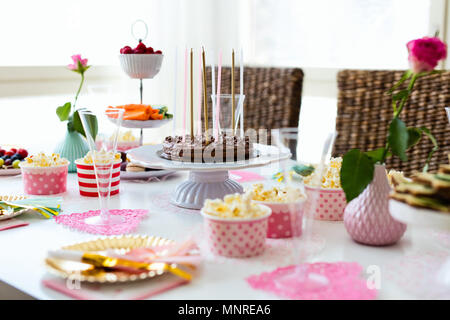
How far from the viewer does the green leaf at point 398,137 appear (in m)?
0.96

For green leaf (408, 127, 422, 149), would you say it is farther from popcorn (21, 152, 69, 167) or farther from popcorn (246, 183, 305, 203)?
popcorn (21, 152, 69, 167)

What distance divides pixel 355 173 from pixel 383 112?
3.35 ft

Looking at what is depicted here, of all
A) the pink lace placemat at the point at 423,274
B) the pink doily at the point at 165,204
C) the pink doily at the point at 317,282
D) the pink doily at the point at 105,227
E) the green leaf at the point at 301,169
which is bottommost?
the pink lace placemat at the point at 423,274

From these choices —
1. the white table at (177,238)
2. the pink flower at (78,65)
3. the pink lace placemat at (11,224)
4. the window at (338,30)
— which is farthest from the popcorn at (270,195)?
the window at (338,30)

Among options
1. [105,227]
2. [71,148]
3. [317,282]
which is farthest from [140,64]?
[317,282]

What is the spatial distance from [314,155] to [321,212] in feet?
0.99

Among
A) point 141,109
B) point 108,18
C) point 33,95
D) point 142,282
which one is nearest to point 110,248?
point 142,282

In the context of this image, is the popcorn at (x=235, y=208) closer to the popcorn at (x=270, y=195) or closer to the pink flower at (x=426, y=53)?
the popcorn at (x=270, y=195)

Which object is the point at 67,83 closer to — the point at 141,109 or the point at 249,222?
the point at 141,109

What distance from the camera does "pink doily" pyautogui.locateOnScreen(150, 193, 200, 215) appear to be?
1.25m

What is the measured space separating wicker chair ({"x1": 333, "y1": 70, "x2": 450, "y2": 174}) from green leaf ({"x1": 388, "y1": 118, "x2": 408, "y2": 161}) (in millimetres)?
883

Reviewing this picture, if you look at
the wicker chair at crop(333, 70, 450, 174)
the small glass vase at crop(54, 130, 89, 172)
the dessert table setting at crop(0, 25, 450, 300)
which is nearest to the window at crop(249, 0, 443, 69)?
the wicker chair at crop(333, 70, 450, 174)

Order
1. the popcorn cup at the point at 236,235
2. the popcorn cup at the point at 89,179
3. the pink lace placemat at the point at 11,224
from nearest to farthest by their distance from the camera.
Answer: the popcorn cup at the point at 236,235, the pink lace placemat at the point at 11,224, the popcorn cup at the point at 89,179
